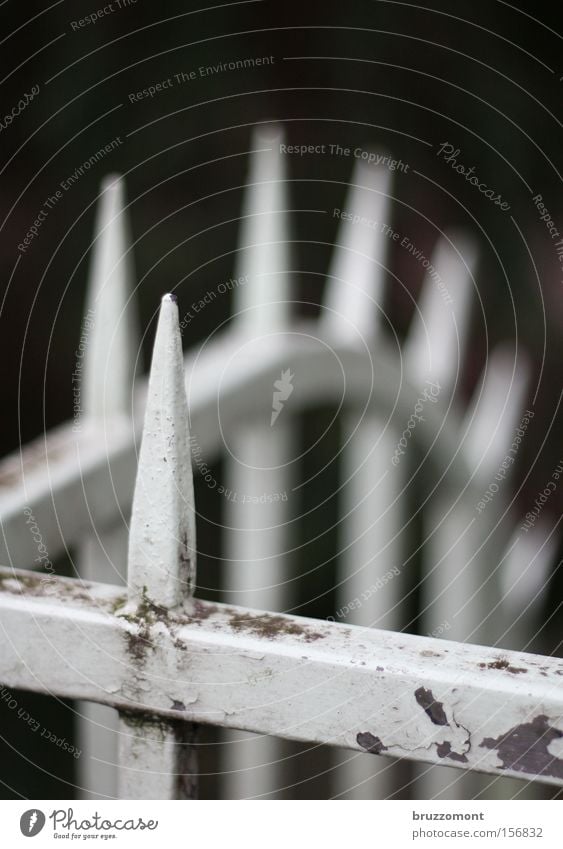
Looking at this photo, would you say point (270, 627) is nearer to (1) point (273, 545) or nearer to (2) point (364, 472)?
(1) point (273, 545)

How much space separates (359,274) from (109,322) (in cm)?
45

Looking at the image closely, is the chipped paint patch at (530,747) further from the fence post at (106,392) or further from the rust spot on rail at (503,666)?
the fence post at (106,392)

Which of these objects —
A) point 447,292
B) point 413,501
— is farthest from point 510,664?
point 413,501

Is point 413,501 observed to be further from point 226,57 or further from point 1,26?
point 1,26

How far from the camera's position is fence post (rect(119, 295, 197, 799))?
452 mm

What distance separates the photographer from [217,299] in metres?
1.65

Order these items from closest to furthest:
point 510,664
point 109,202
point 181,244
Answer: point 510,664, point 109,202, point 181,244

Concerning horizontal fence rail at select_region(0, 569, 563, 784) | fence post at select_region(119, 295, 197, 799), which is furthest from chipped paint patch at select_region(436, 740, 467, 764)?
fence post at select_region(119, 295, 197, 799)

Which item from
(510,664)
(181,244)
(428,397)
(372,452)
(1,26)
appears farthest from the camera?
(181,244)

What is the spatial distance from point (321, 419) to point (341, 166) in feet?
1.59

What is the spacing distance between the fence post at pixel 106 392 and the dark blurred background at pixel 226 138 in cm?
66

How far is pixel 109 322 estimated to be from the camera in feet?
2.71

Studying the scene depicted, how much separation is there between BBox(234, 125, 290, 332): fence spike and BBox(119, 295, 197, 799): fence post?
60 centimetres

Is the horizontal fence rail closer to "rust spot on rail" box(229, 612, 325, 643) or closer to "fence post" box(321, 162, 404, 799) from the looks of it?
"rust spot on rail" box(229, 612, 325, 643)
